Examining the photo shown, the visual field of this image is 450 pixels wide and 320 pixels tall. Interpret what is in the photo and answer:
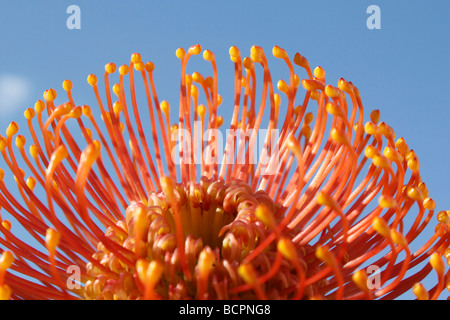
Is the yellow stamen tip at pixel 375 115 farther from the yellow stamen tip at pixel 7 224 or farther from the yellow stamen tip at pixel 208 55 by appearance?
the yellow stamen tip at pixel 7 224

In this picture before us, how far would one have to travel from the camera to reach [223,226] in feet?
8.85

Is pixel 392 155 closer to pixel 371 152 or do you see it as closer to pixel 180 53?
pixel 371 152

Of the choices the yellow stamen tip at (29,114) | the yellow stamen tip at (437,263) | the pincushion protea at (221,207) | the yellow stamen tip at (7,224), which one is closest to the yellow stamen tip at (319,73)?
the pincushion protea at (221,207)

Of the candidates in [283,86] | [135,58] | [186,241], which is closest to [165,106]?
[135,58]

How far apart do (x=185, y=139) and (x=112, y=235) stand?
2.30ft

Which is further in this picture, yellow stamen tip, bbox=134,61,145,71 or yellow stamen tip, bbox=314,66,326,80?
yellow stamen tip, bbox=134,61,145,71

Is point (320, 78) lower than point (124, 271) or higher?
higher

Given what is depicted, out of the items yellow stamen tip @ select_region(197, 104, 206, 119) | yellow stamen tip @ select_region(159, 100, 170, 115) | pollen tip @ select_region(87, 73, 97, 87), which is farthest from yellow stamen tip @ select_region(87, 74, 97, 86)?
yellow stamen tip @ select_region(197, 104, 206, 119)

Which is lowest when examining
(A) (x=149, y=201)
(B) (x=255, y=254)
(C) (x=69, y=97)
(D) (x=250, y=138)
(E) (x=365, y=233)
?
(B) (x=255, y=254)

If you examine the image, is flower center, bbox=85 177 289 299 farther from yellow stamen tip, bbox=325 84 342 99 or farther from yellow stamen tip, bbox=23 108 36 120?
yellow stamen tip, bbox=23 108 36 120

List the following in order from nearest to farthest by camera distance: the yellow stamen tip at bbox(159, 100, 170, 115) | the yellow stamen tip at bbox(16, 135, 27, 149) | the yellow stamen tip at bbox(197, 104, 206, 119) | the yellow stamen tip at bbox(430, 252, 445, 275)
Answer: the yellow stamen tip at bbox(430, 252, 445, 275), the yellow stamen tip at bbox(16, 135, 27, 149), the yellow stamen tip at bbox(159, 100, 170, 115), the yellow stamen tip at bbox(197, 104, 206, 119)

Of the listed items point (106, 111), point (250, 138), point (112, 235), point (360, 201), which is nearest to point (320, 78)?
point (250, 138)

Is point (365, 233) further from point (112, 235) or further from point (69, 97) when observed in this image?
point (69, 97)

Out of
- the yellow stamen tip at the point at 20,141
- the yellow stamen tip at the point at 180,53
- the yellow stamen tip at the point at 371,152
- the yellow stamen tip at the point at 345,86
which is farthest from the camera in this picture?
the yellow stamen tip at the point at 180,53
